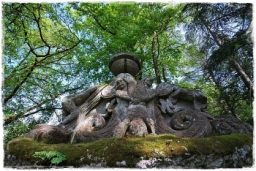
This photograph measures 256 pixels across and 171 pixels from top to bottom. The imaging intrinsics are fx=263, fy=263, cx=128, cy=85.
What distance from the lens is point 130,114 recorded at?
493 cm

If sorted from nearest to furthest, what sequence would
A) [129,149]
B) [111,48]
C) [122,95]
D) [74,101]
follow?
[129,149]
[122,95]
[74,101]
[111,48]

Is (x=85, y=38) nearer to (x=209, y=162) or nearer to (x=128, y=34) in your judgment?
(x=128, y=34)

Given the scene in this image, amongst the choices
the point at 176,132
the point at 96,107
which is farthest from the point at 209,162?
the point at 96,107

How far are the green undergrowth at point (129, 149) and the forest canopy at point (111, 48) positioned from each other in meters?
3.86

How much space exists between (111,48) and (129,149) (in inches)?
304

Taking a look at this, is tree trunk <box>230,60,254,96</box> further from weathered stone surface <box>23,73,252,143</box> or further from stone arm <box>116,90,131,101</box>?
stone arm <box>116,90,131,101</box>

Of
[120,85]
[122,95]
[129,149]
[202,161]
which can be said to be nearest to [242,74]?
[120,85]

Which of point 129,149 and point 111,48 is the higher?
point 111,48

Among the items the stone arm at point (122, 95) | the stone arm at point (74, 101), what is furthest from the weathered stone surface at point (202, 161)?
the stone arm at point (74, 101)

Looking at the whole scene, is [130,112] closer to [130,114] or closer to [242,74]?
[130,114]

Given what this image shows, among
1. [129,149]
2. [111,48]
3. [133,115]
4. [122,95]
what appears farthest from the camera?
[111,48]

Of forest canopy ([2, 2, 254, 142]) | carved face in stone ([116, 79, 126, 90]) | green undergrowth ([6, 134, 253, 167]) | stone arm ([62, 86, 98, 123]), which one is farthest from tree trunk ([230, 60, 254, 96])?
stone arm ([62, 86, 98, 123])

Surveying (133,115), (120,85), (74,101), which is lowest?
(133,115)

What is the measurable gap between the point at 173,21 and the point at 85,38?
13.1ft
